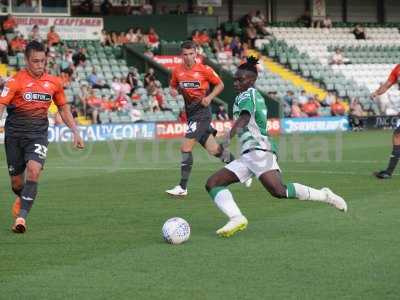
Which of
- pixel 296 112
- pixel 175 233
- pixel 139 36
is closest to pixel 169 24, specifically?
pixel 139 36

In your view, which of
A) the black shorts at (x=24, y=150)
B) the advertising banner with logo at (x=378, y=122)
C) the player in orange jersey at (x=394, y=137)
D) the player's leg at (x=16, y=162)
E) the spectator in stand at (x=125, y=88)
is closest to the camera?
the black shorts at (x=24, y=150)

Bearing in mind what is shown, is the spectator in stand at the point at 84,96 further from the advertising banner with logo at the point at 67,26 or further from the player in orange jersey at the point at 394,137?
the player in orange jersey at the point at 394,137

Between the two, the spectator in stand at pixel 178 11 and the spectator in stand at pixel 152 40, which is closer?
the spectator in stand at pixel 152 40

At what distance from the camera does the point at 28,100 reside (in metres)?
11.3

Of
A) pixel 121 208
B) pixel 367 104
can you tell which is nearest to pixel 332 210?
pixel 121 208

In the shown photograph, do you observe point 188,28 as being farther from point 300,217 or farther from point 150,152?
point 300,217

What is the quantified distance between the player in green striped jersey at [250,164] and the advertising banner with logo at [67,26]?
2634 centimetres

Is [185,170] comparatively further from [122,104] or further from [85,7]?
[85,7]

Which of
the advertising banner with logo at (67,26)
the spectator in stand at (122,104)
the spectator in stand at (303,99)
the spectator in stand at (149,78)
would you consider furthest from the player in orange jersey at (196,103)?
the spectator in stand at (303,99)

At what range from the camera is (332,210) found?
507 inches

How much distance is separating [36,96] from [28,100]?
0.35ft

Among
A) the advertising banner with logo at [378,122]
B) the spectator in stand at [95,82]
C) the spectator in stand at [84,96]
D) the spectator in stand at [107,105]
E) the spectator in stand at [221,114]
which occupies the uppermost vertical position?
the spectator in stand at [95,82]

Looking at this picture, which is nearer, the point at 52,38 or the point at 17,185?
the point at 17,185

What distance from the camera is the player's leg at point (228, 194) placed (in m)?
10.5
